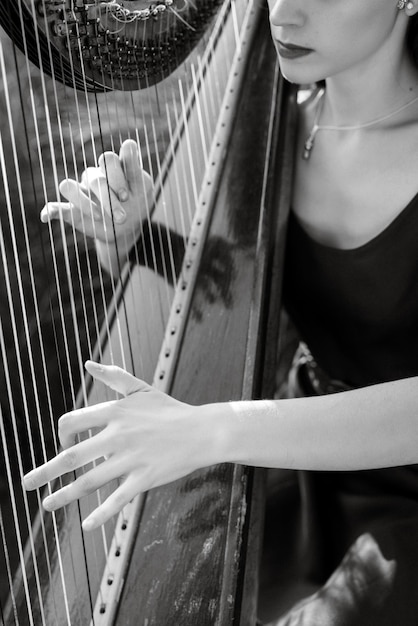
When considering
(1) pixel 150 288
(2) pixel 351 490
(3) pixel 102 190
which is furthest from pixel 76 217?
(2) pixel 351 490

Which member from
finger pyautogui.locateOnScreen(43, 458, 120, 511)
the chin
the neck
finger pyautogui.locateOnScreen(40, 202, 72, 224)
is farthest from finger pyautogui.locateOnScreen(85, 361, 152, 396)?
the neck

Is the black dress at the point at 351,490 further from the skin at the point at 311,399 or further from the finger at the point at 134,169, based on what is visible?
the finger at the point at 134,169

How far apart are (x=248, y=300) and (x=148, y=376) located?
0.20 metres

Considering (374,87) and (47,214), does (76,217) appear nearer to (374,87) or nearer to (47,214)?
(47,214)

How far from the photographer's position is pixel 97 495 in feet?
3.56

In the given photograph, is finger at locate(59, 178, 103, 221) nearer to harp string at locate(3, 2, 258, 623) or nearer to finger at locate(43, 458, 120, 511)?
harp string at locate(3, 2, 258, 623)

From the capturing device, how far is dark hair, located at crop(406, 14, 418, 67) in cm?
137

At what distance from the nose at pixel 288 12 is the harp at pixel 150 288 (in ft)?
0.53

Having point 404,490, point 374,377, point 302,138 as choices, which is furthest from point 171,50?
point 404,490

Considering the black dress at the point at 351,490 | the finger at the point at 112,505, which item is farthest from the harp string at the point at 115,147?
the black dress at the point at 351,490

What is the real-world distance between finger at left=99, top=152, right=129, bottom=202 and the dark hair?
52 centimetres

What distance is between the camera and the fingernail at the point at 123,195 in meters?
1.31

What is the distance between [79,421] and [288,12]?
26.8 inches

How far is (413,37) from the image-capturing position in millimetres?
1377
